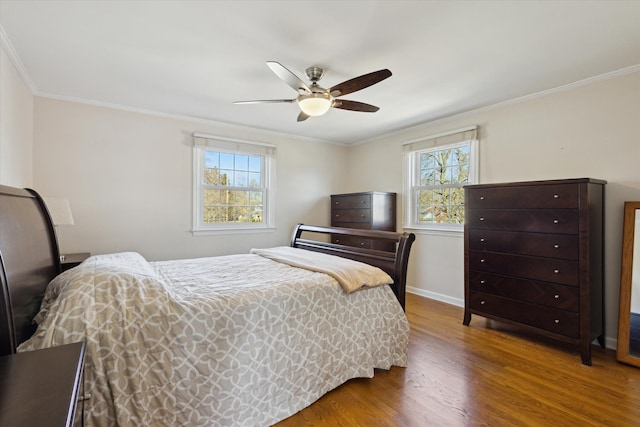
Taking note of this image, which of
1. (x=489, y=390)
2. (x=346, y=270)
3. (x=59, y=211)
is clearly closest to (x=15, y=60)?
(x=59, y=211)

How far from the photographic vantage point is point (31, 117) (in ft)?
9.41

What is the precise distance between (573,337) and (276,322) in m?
2.43

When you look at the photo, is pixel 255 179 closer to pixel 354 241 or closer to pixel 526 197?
pixel 354 241

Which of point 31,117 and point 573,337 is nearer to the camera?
point 573,337

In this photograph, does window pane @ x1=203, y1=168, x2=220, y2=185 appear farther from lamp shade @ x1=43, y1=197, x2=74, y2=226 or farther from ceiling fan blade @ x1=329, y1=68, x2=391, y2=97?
ceiling fan blade @ x1=329, y1=68, x2=391, y2=97

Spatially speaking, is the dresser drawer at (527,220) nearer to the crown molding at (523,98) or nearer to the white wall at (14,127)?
the crown molding at (523,98)

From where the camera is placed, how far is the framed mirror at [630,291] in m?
2.27

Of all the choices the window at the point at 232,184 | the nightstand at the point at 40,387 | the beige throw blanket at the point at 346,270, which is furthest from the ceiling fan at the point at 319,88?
the window at the point at 232,184

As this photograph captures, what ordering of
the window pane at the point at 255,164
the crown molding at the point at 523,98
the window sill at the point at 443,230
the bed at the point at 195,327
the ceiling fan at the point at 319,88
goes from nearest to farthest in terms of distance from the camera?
the bed at the point at 195,327, the ceiling fan at the point at 319,88, the crown molding at the point at 523,98, the window sill at the point at 443,230, the window pane at the point at 255,164

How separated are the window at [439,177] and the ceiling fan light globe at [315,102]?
2.11 meters

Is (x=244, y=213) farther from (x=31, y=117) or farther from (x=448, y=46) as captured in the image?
(x=448, y=46)

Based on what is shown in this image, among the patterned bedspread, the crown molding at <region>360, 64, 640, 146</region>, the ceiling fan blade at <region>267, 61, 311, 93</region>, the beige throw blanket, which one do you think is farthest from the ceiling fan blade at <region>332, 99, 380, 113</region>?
the crown molding at <region>360, 64, 640, 146</region>

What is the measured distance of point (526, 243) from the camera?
2.64m

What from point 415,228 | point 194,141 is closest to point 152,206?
point 194,141
